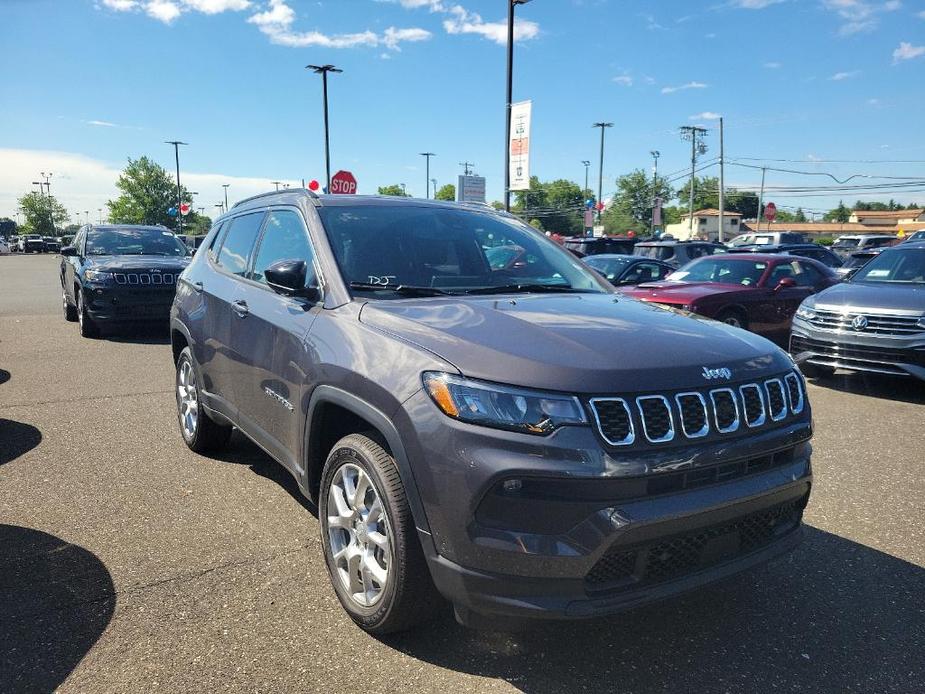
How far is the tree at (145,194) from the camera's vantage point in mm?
87250

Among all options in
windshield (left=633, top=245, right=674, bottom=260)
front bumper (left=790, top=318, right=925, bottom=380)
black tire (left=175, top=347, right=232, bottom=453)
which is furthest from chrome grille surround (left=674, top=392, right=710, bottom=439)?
windshield (left=633, top=245, right=674, bottom=260)

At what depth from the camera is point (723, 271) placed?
11.0 m

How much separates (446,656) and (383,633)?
26cm

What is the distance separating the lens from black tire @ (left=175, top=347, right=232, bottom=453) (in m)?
4.92

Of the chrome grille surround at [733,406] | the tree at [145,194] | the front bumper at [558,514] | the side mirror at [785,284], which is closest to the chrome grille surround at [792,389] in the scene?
the chrome grille surround at [733,406]

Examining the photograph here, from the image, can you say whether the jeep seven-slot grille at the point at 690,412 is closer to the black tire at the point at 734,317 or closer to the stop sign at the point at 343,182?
the black tire at the point at 734,317

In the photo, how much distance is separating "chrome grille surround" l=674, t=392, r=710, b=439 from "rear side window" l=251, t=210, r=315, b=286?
1774mm

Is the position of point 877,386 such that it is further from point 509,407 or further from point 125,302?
A: point 125,302

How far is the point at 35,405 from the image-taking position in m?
6.50

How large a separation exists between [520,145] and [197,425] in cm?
1248

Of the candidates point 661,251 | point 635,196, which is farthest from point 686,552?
point 635,196

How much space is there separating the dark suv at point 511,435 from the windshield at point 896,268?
6.15 m

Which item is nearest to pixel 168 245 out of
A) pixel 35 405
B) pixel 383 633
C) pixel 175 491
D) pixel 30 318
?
pixel 30 318

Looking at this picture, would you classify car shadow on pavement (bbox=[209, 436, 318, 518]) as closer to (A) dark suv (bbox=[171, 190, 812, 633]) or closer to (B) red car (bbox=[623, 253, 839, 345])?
(A) dark suv (bbox=[171, 190, 812, 633])
